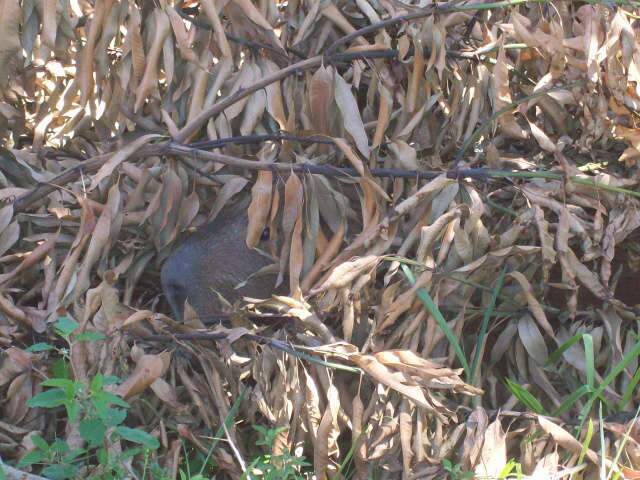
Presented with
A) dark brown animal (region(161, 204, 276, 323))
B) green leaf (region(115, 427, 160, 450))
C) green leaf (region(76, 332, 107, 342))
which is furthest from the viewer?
dark brown animal (region(161, 204, 276, 323))

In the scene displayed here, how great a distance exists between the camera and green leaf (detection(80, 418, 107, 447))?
7.01 feet

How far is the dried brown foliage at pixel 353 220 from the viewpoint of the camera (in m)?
2.44

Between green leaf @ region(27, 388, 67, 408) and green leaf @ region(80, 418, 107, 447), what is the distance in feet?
0.24

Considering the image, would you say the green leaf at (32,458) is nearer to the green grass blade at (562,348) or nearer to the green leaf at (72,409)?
the green leaf at (72,409)

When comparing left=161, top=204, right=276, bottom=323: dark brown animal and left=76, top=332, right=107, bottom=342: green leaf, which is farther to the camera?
left=161, top=204, right=276, bottom=323: dark brown animal

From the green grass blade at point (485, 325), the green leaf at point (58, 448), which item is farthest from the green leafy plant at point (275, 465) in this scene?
the green grass blade at point (485, 325)

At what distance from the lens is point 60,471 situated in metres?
2.18

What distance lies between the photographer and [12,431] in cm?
247

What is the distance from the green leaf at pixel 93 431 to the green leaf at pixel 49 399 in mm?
73

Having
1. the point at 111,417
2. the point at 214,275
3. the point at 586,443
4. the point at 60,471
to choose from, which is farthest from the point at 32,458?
the point at 586,443

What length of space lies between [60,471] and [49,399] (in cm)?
16

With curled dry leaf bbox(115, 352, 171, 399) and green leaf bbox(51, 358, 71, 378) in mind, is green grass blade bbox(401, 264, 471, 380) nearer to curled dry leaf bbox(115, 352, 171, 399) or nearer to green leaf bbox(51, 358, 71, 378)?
curled dry leaf bbox(115, 352, 171, 399)

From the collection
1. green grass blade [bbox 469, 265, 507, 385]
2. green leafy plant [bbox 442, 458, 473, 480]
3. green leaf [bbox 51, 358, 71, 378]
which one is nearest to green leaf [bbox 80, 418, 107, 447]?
green leaf [bbox 51, 358, 71, 378]

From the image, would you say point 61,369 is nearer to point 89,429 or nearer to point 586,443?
point 89,429
